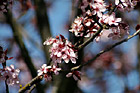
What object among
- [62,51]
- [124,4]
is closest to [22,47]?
[62,51]

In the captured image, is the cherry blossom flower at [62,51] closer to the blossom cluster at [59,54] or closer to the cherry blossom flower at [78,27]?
the blossom cluster at [59,54]

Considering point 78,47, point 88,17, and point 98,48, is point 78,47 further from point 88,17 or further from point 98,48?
point 98,48

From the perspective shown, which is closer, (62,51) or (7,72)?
(62,51)

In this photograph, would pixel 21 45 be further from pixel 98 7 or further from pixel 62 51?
pixel 98 7

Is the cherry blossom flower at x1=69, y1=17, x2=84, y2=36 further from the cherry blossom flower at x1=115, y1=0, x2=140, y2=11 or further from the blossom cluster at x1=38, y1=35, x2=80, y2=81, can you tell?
the cherry blossom flower at x1=115, y1=0, x2=140, y2=11

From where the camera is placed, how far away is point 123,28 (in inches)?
81.8

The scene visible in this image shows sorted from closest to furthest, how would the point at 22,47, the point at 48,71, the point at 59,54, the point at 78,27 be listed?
the point at 59,54
the point at 48,71
the point at 78,27
the point at 22,47

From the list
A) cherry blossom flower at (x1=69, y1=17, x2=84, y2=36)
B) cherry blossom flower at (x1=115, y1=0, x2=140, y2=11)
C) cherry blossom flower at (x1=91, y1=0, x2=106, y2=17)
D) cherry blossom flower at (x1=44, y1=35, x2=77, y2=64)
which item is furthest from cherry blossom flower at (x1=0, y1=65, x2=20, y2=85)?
cherry blossom flower at (x1=115, y1=0, x2=140, y2=11)

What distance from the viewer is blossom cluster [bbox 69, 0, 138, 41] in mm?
1915

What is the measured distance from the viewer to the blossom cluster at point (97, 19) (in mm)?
1915

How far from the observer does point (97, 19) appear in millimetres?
1950

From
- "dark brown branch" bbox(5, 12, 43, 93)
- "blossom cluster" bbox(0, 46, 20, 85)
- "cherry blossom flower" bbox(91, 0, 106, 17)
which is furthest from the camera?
"dark brown branch" bbox(5, 12, 43, 93)

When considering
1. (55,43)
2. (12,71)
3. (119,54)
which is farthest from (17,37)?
(119,54)

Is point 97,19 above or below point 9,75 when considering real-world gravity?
above
